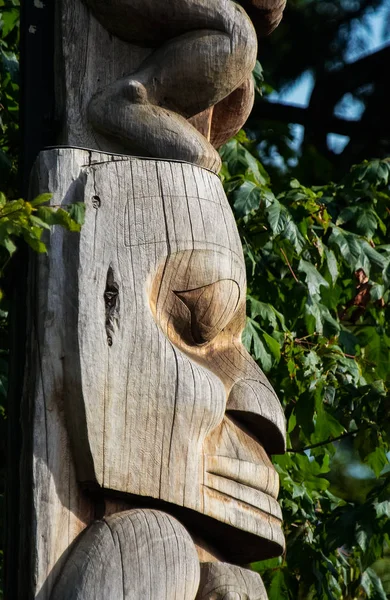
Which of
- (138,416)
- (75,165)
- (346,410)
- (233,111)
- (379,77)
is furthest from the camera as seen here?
(379,77)

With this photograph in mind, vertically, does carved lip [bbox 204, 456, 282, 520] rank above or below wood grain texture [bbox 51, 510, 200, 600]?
above

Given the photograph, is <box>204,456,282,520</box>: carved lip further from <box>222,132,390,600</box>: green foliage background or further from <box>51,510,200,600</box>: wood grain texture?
<box>222,132,390,600</box>: green foliage background

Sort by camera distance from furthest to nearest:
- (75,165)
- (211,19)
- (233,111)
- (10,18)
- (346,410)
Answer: (10,18) < (346,410) < (233,111) < (211,19) < (75,165)

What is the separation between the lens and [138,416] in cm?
353

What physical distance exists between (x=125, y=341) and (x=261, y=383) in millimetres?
563

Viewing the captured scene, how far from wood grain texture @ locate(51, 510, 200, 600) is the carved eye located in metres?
0.62

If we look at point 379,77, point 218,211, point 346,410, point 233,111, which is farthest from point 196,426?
point 379,77

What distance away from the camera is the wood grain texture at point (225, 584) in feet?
11.7

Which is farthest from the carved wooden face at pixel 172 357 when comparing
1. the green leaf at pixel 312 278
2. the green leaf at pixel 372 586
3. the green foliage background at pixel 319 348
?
the green leaf at pixel 372 586

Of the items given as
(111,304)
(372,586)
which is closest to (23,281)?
(111,304)

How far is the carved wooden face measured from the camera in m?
3.51

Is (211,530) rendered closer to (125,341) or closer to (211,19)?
(125,341)

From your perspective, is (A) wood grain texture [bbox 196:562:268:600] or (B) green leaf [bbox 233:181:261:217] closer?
(A) wood grain texture [bbox 196:562:268:600]

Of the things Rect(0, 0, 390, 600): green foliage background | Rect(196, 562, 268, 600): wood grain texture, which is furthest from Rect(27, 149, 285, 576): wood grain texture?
Rect(0, 0, 390, 600): green foliage background
